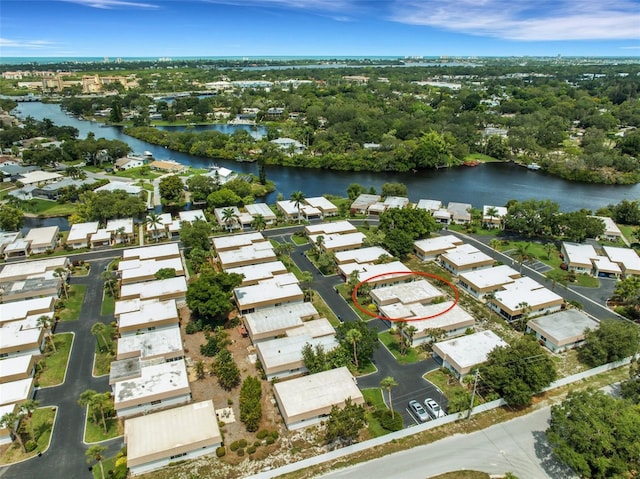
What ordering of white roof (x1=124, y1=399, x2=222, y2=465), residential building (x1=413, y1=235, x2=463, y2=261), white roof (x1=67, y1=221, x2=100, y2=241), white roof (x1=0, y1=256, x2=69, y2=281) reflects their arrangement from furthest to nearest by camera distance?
white roof (x1=67, y1=221, x2=100, y2=241) → residential building (x1=413, y1=235, x2=463, y2=261) → white roof (x1=0, y1=256, x2=69, y2=281) → white roof (x1=124, y1=399, x2=222, y2=465)

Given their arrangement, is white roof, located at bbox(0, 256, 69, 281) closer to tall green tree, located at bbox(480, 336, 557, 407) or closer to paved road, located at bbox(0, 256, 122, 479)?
paved road, located at bbox(0, 256, 122, 479)

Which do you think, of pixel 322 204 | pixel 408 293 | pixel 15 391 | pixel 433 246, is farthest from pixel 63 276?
pixel 433 246

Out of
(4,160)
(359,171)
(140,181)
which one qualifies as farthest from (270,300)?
(4,160)

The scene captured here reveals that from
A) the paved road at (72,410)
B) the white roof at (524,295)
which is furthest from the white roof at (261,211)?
the white roof at (524,295)

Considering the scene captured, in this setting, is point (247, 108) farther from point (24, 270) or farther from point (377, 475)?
point (377, 475)

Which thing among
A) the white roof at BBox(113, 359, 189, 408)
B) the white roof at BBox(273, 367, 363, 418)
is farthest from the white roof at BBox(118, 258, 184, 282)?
the white roof at BBox(273, 367, 363, 418)

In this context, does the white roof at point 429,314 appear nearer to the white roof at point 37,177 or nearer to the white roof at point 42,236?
the white roof at point 42,236
